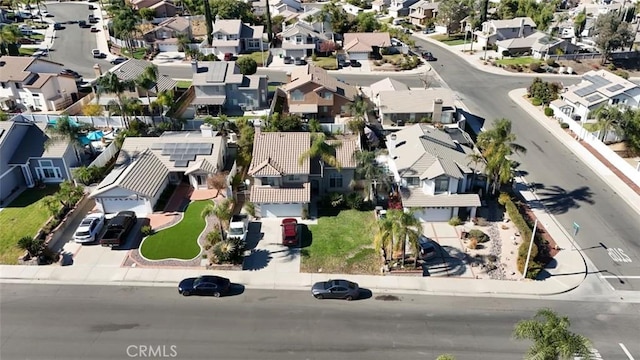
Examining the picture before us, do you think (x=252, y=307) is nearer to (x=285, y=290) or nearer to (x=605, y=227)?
(x=285, y=290)

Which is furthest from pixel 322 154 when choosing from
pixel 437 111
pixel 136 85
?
pixel 136 85

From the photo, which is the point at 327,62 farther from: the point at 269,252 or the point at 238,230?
the point at 269,252

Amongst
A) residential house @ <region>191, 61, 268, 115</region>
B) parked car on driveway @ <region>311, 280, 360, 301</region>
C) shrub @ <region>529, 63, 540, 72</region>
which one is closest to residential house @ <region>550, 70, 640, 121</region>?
shrub @ <region>529, 63, 540, 72</region>

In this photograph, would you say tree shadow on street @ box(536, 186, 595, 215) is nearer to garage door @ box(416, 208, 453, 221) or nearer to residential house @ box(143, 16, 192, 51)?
garage door @ box(416, 208, 453, 221)

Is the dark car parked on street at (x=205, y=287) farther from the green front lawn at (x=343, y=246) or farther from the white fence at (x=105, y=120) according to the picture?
the white fence at (x=105, y=120)

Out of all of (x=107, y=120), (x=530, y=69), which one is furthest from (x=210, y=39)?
(x=530, y=69)
